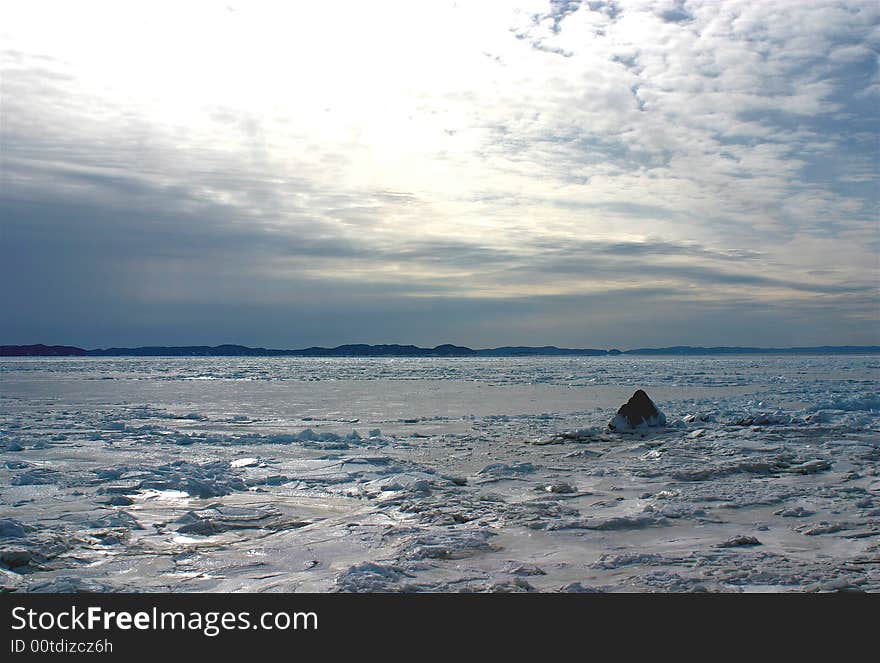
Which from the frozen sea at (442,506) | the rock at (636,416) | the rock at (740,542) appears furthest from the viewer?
the rock at (636,416)

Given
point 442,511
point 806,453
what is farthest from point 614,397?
point 442,511

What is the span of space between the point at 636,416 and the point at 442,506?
818 cm

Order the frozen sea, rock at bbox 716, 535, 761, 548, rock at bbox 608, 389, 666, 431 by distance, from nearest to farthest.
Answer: the frozen sea, rock at bbox 716, 535, 761, 548, rock at bbox 608, 389, 666, 431

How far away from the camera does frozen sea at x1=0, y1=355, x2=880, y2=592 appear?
198 inches

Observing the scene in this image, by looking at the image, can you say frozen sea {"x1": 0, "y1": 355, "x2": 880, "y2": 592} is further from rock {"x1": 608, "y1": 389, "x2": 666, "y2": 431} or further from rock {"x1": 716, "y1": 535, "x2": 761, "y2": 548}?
rock {"x1": 608, "y1": 389, "x2": 666, "y2": 431}

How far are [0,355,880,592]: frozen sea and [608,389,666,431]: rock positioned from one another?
15.7 inches

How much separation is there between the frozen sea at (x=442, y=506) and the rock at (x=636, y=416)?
0.40 metres

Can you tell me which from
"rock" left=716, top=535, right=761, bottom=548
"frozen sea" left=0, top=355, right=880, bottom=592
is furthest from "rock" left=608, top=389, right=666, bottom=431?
"rock" left=716, top=535, right=761, bottom=548

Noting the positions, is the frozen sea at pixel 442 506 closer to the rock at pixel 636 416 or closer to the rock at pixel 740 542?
the rock at pixel 740 542

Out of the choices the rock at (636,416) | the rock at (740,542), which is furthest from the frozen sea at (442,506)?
the rock at (636,416)

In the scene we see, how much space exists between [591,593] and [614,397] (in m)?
20.8

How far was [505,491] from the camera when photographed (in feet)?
27.0

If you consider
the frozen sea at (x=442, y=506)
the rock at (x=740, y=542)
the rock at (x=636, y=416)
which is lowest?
the frozen sea at (x=442, y=506)

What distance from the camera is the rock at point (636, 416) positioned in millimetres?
14242
